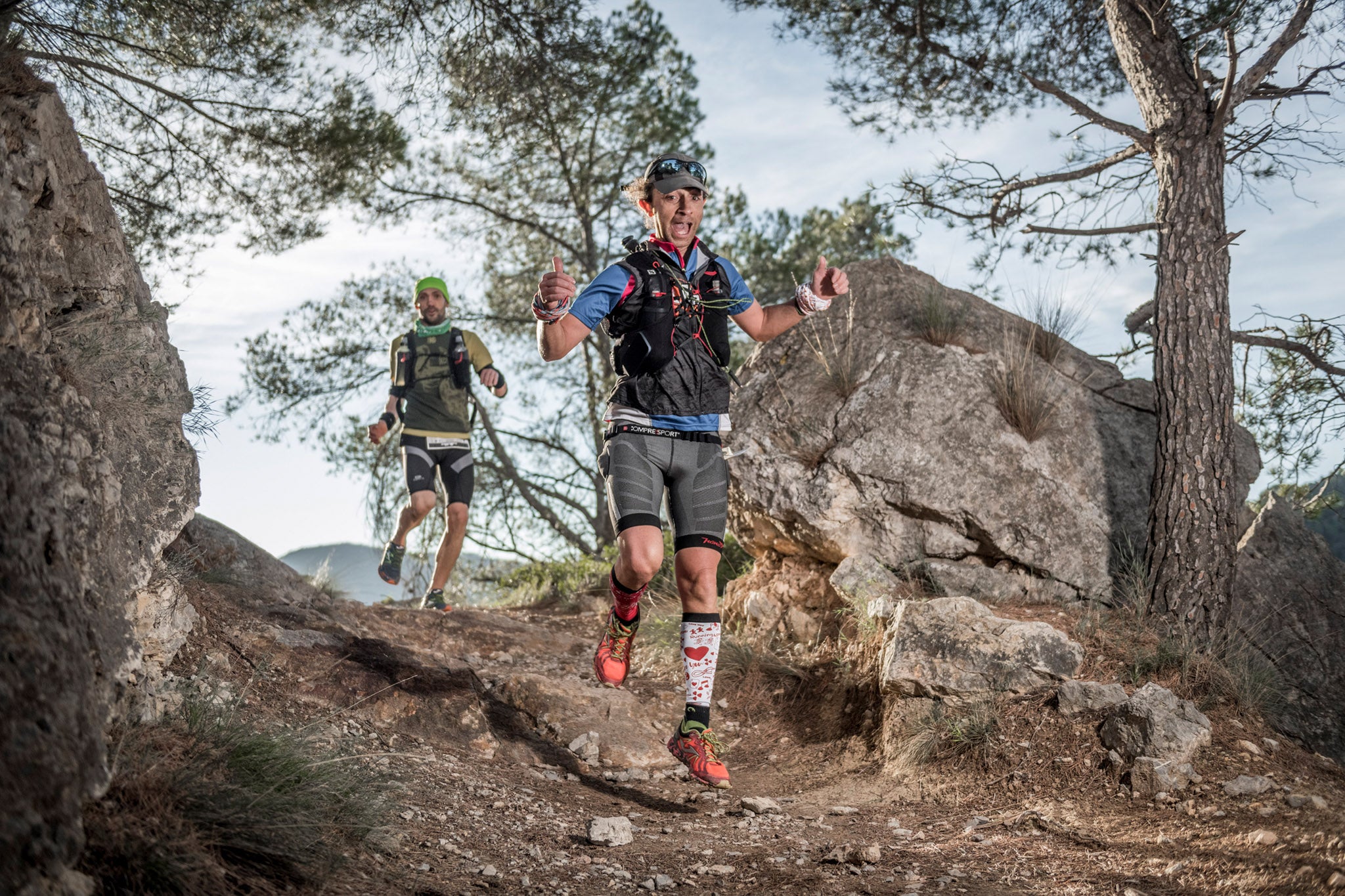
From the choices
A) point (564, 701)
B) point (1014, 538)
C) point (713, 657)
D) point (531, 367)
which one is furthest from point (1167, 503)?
point (531, 367)

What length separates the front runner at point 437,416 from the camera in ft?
26.4

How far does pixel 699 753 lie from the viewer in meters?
4.18

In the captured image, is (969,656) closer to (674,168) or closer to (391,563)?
(674,168)

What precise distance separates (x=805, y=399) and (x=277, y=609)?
12.2 ft

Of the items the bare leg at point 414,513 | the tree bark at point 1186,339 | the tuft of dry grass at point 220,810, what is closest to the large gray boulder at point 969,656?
the tree bark at point 1186,339

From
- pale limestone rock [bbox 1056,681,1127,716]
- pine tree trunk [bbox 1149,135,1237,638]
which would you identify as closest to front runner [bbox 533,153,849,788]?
pale limestone rock [bbox 1056,681,1127,716]

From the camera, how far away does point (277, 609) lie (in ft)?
19.1

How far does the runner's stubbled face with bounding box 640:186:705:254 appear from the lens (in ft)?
14.7

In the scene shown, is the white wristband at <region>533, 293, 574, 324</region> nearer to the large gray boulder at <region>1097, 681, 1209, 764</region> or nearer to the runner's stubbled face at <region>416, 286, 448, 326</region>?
the large gray boulder at <region>1097, 681, 1209, 764</region>

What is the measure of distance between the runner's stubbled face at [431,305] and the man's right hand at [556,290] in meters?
4.51

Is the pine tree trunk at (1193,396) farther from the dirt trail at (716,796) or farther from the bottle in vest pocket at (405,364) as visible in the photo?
the bottle in vest pocket at (405,364)

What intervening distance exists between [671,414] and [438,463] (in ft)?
14.3

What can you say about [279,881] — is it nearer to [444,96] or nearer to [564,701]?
[564,701]

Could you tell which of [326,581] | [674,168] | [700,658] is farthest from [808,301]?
[326,581]
